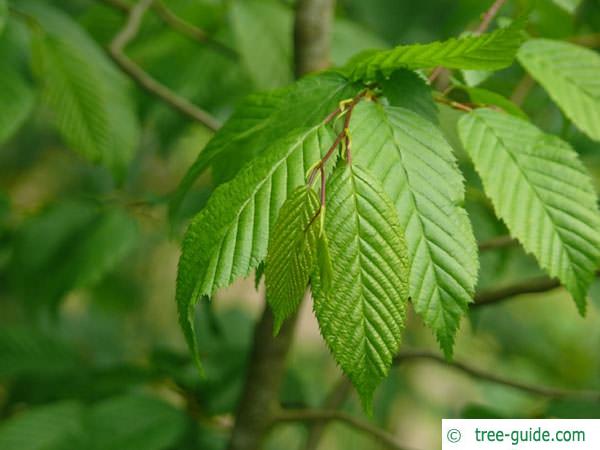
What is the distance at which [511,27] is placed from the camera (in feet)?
2.24

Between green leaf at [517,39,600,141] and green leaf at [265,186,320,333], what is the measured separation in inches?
14.6

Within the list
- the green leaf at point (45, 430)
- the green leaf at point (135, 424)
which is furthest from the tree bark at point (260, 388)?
the green leaf at point (45, 430)

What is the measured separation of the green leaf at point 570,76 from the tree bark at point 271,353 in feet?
1.12

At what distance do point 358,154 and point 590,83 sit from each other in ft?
1.18

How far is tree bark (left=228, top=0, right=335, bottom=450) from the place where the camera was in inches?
45.6

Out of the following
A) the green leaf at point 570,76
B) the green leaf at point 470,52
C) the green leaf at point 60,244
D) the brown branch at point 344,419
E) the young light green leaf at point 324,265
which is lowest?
the brown branch at point 344,419

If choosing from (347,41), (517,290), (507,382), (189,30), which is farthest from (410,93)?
(189,30)

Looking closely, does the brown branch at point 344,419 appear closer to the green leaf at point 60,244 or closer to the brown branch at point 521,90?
the green leaf at point 60,244

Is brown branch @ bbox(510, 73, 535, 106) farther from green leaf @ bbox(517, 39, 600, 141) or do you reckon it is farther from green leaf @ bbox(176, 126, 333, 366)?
green leaf @ bbox(176, 126, 333, 366)

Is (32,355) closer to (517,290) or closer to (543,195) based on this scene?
(517,290)

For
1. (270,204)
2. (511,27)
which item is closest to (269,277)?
(270,204)

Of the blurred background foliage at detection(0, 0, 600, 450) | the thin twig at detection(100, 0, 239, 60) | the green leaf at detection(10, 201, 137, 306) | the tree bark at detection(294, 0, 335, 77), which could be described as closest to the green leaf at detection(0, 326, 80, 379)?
the blurred background foliage at detection(0, 0, 600, 450)

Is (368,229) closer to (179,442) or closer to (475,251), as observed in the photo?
(475,251)

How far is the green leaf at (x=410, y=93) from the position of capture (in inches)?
28.2
